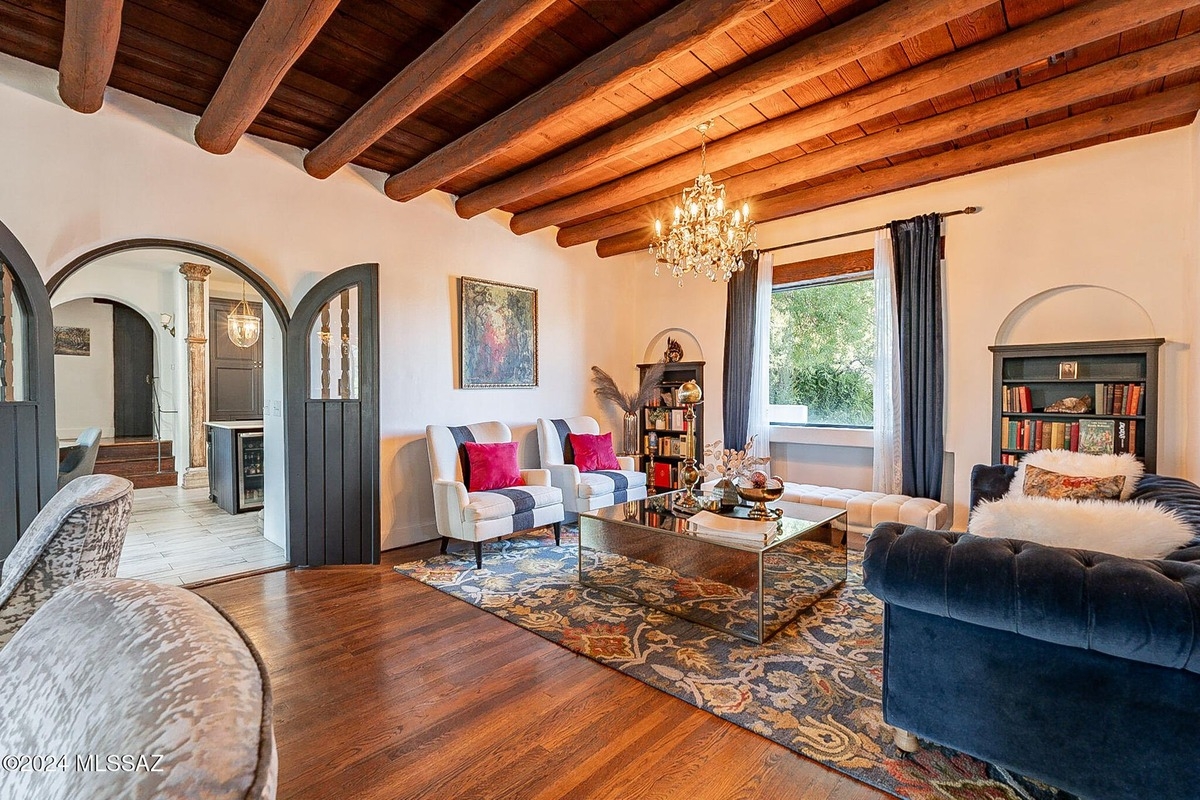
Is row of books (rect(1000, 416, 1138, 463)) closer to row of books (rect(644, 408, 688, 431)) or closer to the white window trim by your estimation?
the white window trim

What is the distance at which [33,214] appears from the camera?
10.3 ft

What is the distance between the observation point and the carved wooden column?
24.1 feet

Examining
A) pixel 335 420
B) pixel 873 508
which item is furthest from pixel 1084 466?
pixel 335 420

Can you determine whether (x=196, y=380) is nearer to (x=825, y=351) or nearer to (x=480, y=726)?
(x=480, y=726)

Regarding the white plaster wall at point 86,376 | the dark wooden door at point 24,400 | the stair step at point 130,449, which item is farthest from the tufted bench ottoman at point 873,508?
the white plaster wall at point 86,376

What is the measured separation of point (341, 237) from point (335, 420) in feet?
4.66

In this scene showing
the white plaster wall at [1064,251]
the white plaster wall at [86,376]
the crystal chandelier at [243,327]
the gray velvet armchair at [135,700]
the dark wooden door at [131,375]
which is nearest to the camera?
the gray velvet armchair at [135,700]

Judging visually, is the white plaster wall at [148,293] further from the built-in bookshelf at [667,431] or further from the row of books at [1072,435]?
the row of books at [1072,435]

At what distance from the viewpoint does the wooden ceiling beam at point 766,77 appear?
2404mm

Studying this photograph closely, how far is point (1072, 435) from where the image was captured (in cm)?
399

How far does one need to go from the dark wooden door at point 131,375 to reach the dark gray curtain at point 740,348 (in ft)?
29.8

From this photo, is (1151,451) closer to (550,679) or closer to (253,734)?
(550,679)

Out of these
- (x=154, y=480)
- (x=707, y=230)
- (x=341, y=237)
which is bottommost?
(x=154, y=480)

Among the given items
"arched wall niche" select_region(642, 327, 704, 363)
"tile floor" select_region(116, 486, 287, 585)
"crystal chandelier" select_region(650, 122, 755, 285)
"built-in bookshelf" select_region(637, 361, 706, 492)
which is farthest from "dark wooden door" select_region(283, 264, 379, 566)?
"arched wall niche" select_region(642, 327, 704, 363)
